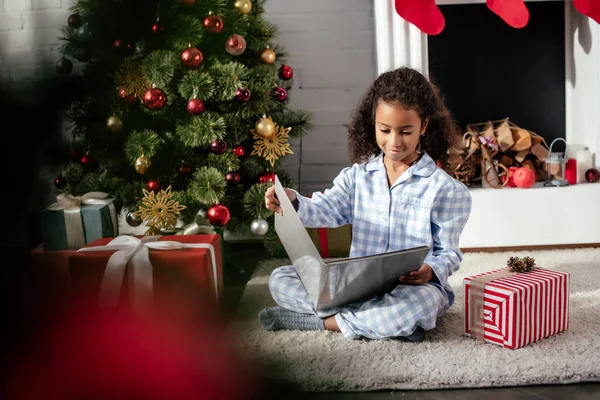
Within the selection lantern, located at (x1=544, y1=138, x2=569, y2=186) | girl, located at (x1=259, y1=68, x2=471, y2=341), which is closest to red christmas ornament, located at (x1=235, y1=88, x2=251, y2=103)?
girl, located at (x1=259, y1=68, x2=471, y2=341)

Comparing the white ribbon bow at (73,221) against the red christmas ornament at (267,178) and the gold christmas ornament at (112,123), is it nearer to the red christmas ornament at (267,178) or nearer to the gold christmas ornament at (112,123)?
the red christmas ornament at (267,178)

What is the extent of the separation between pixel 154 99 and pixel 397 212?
0.80 metres

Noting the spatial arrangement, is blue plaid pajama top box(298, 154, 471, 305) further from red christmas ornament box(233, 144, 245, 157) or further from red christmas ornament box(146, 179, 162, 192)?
red christmas ornament box(146, 179, 162, 192)

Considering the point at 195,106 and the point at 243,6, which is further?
the point at 243,6

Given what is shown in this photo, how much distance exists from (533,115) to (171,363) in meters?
2.52

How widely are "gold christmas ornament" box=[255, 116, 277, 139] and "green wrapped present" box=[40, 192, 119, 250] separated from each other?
530 millimetres

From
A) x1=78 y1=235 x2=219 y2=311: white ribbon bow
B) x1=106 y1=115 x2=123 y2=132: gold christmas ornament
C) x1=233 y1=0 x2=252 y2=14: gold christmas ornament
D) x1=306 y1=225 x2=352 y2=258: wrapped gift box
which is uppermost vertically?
x1=233 y1=0 x2=252 y2=14: gold christmas ornament

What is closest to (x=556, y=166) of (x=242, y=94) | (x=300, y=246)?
(x=242, y=94)

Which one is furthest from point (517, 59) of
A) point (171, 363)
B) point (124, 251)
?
point (171, 363)

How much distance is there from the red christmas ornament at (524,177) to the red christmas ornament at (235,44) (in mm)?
1066

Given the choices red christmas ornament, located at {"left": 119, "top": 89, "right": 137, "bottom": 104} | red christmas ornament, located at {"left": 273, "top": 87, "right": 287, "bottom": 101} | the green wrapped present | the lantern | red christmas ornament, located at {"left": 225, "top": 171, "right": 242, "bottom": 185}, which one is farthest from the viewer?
the lantern

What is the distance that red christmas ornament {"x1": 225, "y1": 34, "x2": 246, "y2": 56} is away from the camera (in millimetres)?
1955

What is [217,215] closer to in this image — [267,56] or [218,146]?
[218,146]

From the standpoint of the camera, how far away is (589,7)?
2.21 meters
